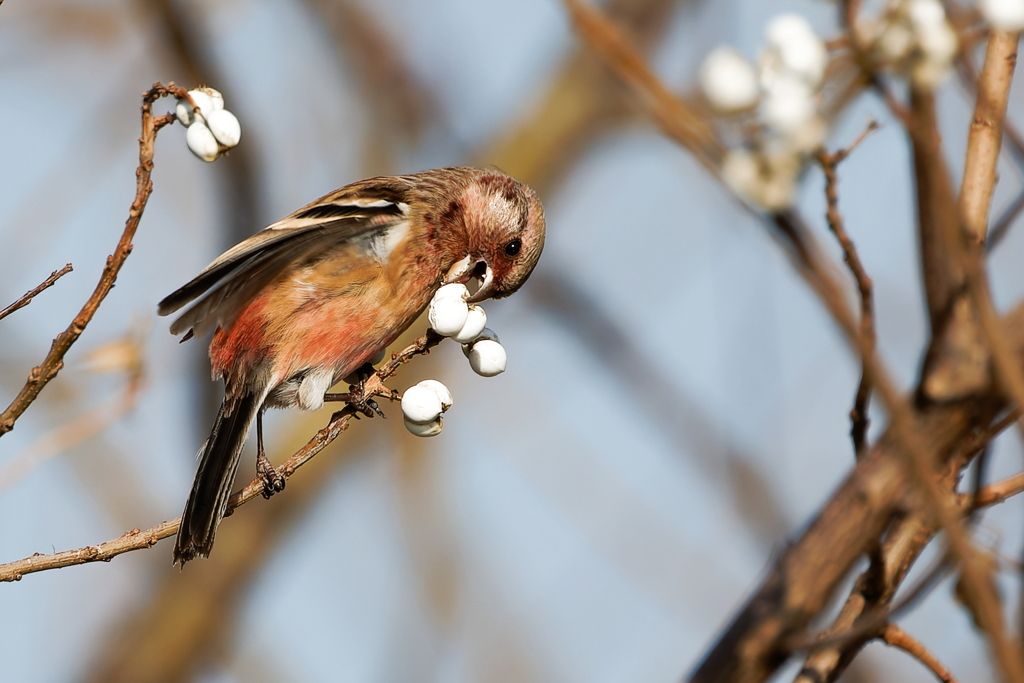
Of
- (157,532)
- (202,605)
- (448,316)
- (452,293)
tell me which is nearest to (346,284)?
(452,293)

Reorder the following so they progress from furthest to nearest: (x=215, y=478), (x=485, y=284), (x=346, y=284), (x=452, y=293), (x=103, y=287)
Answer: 1. (x=485, y=284)
2. (x=346, y=284)
3. (x=215, y=478)
4. (x=452, y=293)
5. (x=103, y=287)

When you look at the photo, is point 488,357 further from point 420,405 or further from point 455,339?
point 420,405

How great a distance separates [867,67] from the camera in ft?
5.98

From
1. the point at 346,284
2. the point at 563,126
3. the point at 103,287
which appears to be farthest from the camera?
the point at 563,126

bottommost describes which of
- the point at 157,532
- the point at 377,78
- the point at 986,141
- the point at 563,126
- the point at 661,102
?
the point at 986,141

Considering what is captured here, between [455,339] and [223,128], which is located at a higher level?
[223,128]

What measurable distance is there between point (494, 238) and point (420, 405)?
1.70m

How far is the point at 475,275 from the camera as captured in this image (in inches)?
178

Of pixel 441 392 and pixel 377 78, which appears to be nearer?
pixel 441 392

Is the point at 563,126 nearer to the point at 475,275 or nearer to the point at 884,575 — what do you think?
the point at 475,275

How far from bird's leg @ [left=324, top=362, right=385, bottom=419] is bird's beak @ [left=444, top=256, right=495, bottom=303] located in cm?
54

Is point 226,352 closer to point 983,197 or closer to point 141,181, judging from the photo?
point 141,181

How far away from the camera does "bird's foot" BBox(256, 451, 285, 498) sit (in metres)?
3.02

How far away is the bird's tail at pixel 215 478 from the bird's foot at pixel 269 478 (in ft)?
0.44
